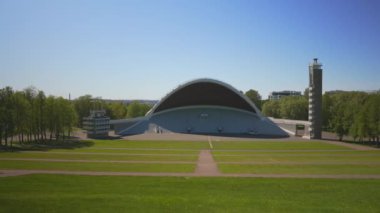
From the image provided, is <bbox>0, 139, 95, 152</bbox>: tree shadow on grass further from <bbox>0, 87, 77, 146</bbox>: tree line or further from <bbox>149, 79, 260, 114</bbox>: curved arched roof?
<bbox>149, 79, 260, 114</bbox>: curved arched roof

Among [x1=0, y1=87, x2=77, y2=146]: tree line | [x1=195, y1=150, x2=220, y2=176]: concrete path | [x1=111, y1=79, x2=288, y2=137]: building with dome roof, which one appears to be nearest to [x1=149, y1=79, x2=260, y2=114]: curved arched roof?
[x1=111, y1=79, x2=288, y2=137]: building with dome roof

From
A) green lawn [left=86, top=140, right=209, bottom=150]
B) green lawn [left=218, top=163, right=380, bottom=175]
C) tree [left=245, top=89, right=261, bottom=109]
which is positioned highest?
tree [left=245, top=89, right=261, bottom=109]

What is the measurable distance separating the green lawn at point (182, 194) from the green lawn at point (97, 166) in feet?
13.4

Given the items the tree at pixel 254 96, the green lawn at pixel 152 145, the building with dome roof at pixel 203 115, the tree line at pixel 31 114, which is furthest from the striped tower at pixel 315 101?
the tree at pixel 254 96

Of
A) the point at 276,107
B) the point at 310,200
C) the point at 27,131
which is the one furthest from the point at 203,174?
the point at 276,107

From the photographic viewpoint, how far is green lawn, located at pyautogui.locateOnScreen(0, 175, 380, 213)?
51.0 ft

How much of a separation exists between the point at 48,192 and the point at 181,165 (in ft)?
46.6

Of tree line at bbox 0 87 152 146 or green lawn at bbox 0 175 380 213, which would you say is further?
tree line at bbox 0 87 152 146

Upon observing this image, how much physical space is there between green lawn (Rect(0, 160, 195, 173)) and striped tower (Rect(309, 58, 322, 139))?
40.2 metres

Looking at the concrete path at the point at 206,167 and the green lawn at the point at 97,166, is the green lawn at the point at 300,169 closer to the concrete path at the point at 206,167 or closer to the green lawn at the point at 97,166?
the concrete path at the point at 206,167

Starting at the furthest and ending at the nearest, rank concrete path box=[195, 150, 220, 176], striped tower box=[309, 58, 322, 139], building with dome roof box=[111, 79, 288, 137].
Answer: building with dome roof box=[111, 79, 288, 137]
striped tower box=[309, 58, 322, 139]
concrete path box=[195, 150, 220, 176]

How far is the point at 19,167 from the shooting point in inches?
1119

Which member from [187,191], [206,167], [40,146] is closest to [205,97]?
[40,146]

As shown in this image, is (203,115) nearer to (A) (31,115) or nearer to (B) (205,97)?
(B) (205,97)
